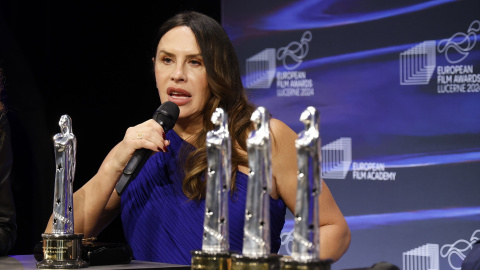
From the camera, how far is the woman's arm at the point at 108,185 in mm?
1790

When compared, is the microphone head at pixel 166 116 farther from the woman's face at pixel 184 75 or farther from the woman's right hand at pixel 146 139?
the woman's face at pixel 184 75

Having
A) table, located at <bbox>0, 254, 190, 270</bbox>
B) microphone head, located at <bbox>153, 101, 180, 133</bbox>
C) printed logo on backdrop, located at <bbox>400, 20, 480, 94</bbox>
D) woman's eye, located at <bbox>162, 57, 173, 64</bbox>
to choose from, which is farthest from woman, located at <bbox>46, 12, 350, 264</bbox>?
printed logo on backdrop, located at <bbox>400, 20, 480, 94</bbox>

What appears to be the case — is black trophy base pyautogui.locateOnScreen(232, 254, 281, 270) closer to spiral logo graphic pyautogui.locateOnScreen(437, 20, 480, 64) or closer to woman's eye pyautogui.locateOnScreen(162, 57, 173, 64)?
woman's eye pyautogui.locateOnScreen(162, 57, 173, 64)

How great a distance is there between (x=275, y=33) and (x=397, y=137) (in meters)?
1.22

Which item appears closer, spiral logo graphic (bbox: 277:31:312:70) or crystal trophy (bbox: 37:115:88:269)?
crystal trophy (bbox: 37:115:88:269)

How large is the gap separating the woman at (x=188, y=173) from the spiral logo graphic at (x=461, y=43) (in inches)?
81.5

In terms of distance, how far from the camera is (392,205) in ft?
14.1

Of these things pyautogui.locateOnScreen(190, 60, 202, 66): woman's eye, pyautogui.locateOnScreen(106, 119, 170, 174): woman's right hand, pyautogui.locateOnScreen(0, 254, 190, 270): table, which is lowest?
pyautogui.locateOnScreen(0, 254, 190, 270): table

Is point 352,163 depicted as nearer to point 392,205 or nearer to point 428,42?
point 392,205

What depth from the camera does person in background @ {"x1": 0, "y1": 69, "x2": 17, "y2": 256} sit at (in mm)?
2125

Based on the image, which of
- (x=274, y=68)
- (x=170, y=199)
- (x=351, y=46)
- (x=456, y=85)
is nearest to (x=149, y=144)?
(x=170, y=199)

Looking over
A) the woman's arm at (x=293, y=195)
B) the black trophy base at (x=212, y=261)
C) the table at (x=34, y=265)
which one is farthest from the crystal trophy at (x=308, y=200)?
the woman's arm at (x=293, y=195)

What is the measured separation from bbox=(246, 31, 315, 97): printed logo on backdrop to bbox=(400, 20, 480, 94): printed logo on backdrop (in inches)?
30.2

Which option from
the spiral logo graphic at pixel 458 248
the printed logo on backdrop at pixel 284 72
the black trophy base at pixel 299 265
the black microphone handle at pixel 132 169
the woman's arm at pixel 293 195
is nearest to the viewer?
the black trophy base at pixel 299 265
